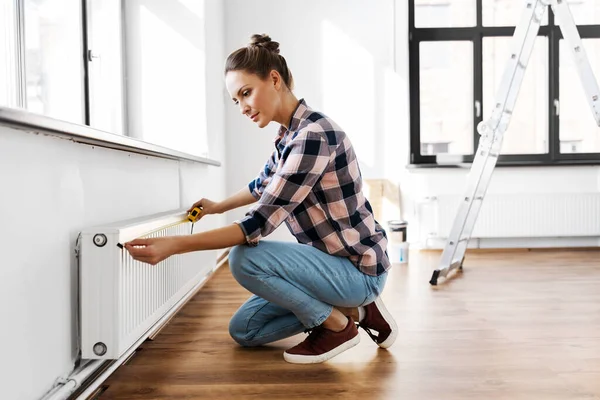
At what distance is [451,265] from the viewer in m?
3.62

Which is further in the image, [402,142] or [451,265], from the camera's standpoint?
[402,142]

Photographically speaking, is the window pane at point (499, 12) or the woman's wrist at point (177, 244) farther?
the window pane at point (499, 12)

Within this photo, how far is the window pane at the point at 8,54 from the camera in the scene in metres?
1.95

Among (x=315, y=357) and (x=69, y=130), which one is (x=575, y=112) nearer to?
(x=315, y=357)

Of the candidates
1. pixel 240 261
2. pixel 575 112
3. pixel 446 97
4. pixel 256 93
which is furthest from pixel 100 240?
pixel 575 112

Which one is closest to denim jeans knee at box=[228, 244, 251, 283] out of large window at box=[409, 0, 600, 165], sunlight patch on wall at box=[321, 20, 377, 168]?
sunlight patch on wall at box=[321, 20, 377, 168]

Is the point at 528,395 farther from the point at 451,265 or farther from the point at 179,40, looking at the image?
the point at 179,40

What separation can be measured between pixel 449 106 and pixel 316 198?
3581 mm

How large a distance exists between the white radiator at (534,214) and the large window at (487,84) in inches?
13.5

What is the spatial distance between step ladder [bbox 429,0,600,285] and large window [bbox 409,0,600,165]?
1.59m

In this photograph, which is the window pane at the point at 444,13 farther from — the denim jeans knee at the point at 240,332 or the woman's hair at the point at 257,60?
the denim jeans knee at the point at 240,332

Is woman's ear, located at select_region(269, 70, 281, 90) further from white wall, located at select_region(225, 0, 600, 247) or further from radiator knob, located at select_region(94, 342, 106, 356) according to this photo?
white wall, located at select_region(225, 0, 600, 247)

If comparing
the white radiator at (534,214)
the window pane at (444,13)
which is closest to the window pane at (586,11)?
the window pane at (444,13)

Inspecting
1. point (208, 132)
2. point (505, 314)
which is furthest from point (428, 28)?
point (505, 314)
